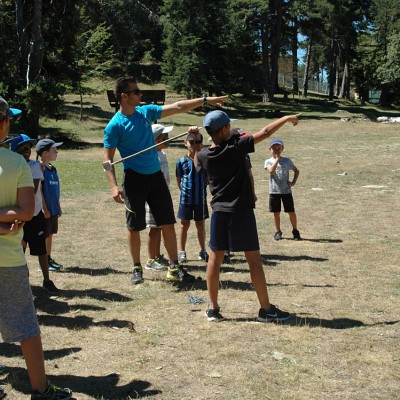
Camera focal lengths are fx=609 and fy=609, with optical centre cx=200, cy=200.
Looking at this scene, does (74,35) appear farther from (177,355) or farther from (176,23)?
(177,355)

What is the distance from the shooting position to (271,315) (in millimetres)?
5312

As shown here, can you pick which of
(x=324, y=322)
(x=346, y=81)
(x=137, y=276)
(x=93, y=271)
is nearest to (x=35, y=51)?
(x=93, y=271)

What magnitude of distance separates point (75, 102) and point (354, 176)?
2849 cm

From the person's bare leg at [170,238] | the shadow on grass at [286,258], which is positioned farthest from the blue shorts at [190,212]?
the shadow on grass at [286,258]

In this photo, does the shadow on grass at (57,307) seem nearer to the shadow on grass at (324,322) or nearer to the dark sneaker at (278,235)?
the shadow on grass at (324,322)

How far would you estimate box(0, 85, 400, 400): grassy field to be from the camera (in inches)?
163

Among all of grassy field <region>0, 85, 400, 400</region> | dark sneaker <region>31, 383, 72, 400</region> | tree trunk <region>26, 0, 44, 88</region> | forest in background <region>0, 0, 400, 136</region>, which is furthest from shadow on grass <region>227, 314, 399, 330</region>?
tree trunk <region>26, 0, 44, 88</region>

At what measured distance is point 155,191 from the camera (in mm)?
6586

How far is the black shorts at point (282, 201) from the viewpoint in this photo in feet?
29.9

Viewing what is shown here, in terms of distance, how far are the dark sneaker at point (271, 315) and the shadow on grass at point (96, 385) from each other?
149 centimetres

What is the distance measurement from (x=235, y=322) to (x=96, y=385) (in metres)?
1.56

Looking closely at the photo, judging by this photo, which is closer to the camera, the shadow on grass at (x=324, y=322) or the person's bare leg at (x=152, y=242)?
the shadow on grass at (x=324, y=322)

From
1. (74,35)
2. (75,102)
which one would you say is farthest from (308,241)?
(75,102)

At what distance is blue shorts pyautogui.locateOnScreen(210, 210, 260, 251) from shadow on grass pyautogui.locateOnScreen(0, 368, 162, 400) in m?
1.54
